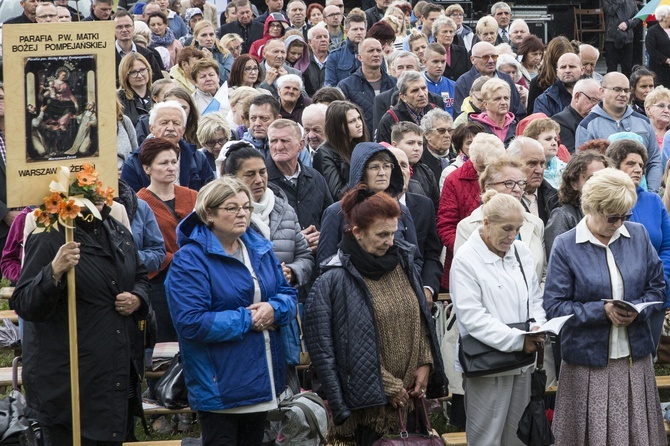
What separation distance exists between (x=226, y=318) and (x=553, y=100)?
706 cm

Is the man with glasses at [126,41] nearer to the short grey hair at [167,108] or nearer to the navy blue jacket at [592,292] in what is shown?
the short grey hair at [167,108]

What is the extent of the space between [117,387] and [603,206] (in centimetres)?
280

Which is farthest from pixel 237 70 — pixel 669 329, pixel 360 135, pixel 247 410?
pixel 247 410

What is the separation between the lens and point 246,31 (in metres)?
17.0

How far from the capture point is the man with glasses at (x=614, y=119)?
1001 cm

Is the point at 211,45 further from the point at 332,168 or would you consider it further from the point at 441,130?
the point at 332,168

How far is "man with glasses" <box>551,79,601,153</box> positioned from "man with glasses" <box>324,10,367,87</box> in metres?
3.27

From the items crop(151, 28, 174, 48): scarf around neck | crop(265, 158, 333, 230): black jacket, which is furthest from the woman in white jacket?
crop(151, 28, 174, 48): scarf around neck

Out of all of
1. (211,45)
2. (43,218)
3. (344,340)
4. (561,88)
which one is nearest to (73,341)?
(43,218)

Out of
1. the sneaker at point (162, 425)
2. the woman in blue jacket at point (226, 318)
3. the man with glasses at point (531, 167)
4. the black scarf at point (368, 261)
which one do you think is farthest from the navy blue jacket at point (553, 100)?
the woman in blue jacket at point (226, 318)

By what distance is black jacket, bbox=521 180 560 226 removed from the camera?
801 centimetres

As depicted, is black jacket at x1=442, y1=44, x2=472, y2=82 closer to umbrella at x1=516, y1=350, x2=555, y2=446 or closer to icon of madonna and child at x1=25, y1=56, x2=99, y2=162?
umbrella at x1=516, y1=350, x2=555, y2=446

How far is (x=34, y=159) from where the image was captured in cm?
588

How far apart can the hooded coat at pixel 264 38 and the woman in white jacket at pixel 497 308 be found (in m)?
8.00
